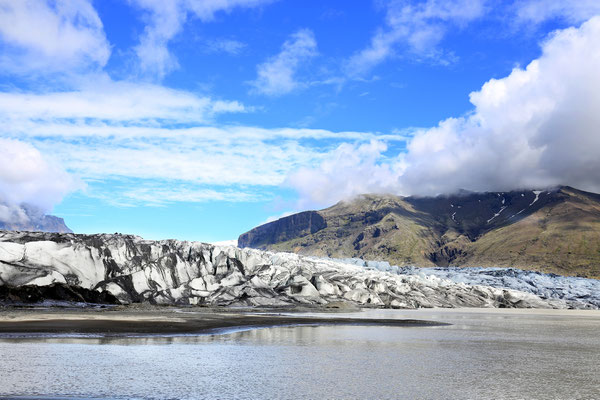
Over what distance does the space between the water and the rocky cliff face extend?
29.7 m

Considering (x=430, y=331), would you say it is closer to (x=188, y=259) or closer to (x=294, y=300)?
(x=294, y=300)

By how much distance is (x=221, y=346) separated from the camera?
22.8 m

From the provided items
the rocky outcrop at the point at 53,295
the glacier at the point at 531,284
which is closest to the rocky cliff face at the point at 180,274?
the rocky outcrop at the point at 53,295

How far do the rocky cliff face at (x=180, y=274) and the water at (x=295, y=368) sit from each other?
29.7 m

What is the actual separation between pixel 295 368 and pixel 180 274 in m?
43.0

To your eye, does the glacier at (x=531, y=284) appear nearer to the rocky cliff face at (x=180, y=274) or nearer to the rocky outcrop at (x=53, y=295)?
the rocky cliff face at (x=180, y=274)

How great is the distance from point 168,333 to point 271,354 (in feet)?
29.5

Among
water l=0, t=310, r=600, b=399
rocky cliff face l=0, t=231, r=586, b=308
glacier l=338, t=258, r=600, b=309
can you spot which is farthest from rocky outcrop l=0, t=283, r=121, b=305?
glacier l=338, t=258, r=600, b=309

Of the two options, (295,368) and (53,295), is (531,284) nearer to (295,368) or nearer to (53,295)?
→ (53,295)

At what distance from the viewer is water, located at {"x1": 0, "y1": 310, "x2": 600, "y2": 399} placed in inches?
539

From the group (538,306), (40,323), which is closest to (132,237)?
(40,323)

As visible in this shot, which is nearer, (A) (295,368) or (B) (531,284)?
(A) (295,368)

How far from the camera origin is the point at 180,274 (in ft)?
190

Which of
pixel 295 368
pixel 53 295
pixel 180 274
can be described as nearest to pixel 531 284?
pixel 180 274
